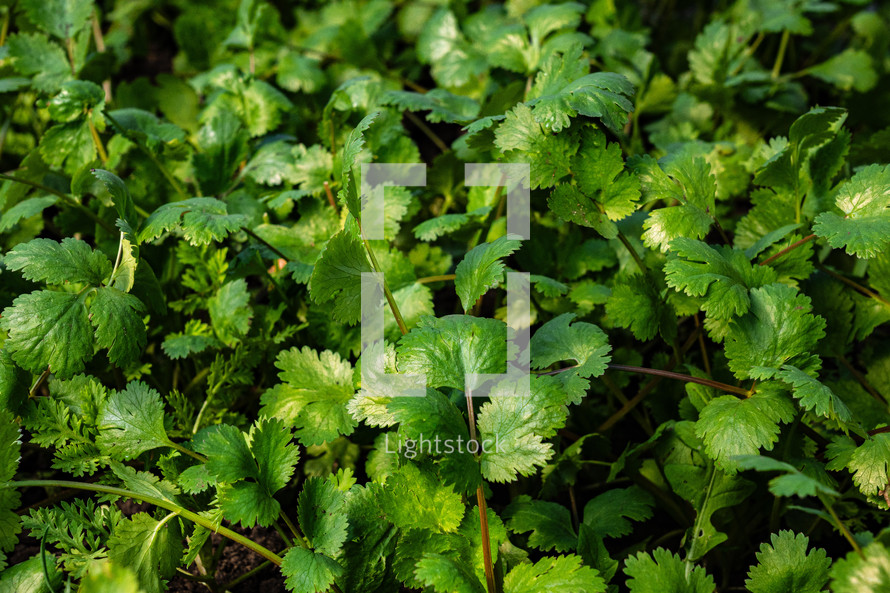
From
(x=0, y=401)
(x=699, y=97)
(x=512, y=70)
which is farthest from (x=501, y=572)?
(x=699, y=97)

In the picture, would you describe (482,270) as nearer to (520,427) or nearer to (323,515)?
(520,427)

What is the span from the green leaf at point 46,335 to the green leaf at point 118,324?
3 cm

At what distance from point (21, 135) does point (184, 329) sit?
0.96 m

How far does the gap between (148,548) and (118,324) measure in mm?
→ 378

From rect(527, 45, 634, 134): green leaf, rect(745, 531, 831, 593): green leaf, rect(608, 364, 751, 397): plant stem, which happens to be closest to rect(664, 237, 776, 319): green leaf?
rect(608, 364, 751, 397): plant stem

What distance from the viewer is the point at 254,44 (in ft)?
6.69

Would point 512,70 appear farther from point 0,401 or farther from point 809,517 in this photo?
point 0,401

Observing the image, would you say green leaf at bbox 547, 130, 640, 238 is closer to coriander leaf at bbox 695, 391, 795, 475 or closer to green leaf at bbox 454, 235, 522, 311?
green leaf at bbox 454, 235, 522, 311

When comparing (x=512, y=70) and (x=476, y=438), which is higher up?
(x=512, y=70)

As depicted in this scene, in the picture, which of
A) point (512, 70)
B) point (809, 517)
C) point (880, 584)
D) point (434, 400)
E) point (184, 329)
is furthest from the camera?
point (512, 70)

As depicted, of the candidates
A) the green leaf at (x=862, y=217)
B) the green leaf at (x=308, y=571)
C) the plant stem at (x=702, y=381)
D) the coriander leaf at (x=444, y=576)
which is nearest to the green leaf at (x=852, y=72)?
the green leaf at (x=862, y=217)

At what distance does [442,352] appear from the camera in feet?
3.58

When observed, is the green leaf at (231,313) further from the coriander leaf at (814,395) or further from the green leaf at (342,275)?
the coriander leaf at (814,395)

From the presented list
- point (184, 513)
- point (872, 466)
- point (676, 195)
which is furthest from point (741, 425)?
point (184, 513)
